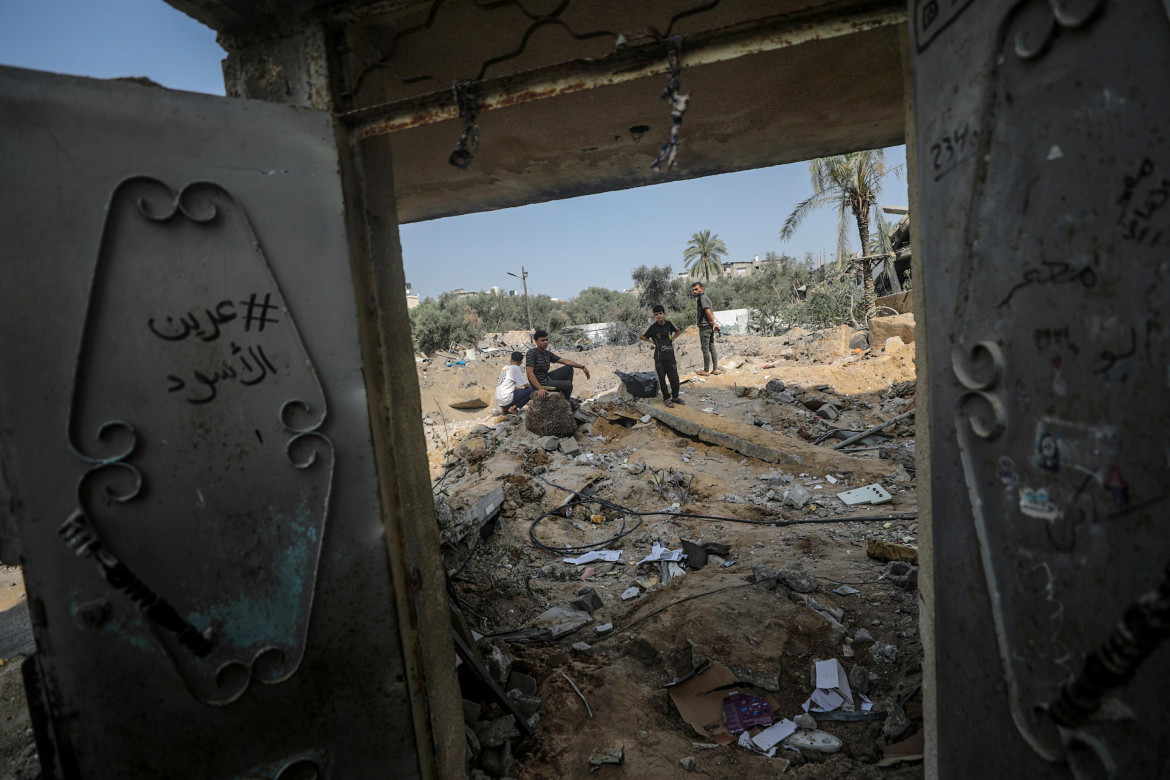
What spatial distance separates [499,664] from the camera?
2967 millimetres

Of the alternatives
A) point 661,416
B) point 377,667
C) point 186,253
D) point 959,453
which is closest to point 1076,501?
point 959,453

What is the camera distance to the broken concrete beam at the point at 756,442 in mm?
6938

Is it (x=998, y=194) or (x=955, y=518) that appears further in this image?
(x=955, y=518)

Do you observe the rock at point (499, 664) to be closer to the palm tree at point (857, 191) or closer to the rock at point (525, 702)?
the rock at point (525, 702)

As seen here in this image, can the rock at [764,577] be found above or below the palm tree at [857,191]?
below

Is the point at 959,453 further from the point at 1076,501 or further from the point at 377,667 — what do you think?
the point at 377,667

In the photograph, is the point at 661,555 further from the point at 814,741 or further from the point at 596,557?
the point at 814,741

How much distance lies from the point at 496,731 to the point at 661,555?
2767 millimetres

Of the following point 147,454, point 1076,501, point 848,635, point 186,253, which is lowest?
point 848,635

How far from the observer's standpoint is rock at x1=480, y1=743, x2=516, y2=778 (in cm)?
246

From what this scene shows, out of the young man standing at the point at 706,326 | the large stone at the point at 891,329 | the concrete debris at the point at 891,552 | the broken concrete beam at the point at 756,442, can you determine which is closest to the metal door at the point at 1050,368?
the concrete debris at the point at 891,552

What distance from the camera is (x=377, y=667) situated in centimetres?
189

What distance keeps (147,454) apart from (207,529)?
0.29 m

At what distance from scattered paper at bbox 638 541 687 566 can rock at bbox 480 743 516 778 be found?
8.65 ft
